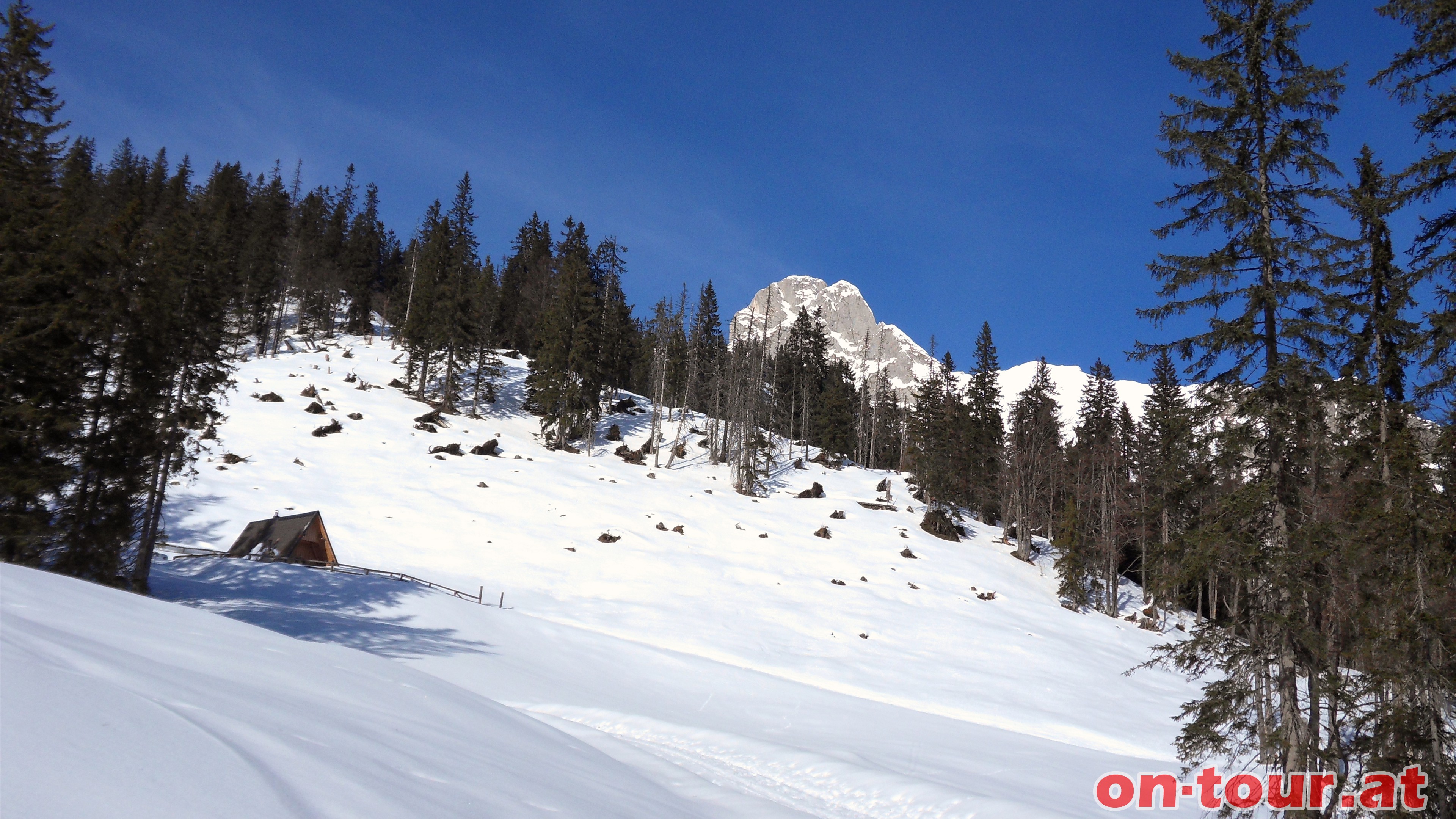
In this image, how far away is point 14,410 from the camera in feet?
56.5

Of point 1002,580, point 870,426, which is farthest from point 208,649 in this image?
point 870,426

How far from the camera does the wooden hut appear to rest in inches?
1099

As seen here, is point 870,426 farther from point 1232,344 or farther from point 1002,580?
point 1232,344

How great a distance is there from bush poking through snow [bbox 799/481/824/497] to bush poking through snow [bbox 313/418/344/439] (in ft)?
112

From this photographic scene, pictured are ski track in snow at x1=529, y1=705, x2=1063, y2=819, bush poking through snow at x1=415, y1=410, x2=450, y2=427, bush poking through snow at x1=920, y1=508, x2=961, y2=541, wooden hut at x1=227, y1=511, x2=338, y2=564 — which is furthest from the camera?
bush poking through snow at x1=920, y1=508, x2=961, y2=541

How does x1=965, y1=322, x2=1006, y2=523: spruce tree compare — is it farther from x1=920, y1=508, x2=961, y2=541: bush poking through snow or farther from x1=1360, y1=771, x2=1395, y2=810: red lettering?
x1=1360, y1=771, x2=1395, y2=810: red lettering

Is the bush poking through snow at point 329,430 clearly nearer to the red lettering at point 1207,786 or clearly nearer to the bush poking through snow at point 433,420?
the bush poking through snow at point 433,420

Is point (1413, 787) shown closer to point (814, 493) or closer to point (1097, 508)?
point (814, 493)

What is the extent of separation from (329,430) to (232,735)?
4650 cm

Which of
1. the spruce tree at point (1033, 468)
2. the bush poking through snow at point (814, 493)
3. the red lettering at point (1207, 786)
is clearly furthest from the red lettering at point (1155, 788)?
the bush poking through snow at point (814, 493)

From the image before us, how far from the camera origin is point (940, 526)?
50.9m

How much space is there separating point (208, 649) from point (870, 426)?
7799 cm

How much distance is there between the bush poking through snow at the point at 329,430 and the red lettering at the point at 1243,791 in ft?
157

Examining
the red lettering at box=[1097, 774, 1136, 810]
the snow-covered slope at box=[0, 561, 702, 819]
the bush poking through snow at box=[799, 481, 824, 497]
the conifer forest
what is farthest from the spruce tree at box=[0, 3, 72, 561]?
the bush poking through snow at box=[799, 481, 824, 497]
